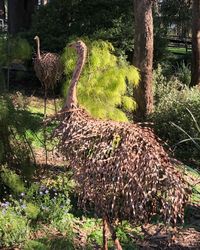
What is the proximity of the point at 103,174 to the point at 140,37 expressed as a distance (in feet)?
21.9

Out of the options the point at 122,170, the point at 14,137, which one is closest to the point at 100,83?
the point at 14,137

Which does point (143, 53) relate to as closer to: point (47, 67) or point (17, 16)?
point (47, 67)

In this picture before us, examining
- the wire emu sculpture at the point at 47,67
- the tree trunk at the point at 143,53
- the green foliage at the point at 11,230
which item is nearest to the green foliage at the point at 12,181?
the green foliage at the point at 11,230

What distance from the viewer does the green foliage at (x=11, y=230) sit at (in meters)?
4.68

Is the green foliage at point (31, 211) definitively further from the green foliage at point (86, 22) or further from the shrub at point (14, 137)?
the green foliage at point (86, 22)

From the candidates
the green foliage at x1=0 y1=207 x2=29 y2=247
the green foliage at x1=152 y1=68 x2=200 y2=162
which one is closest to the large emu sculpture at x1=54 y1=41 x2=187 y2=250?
the green foliage at x1=0 y1=207 x2=29 y2=247

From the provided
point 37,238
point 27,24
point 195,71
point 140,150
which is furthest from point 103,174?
point 27,24

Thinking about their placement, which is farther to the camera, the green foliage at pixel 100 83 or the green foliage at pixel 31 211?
the green foliage at pixel 100 83

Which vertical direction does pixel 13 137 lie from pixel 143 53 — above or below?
below

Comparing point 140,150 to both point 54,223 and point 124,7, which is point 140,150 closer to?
point 54,223

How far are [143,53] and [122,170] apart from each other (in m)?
6.66

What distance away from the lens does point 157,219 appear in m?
5.63

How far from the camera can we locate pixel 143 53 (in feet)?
33.1

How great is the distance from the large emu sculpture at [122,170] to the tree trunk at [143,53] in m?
6.22
